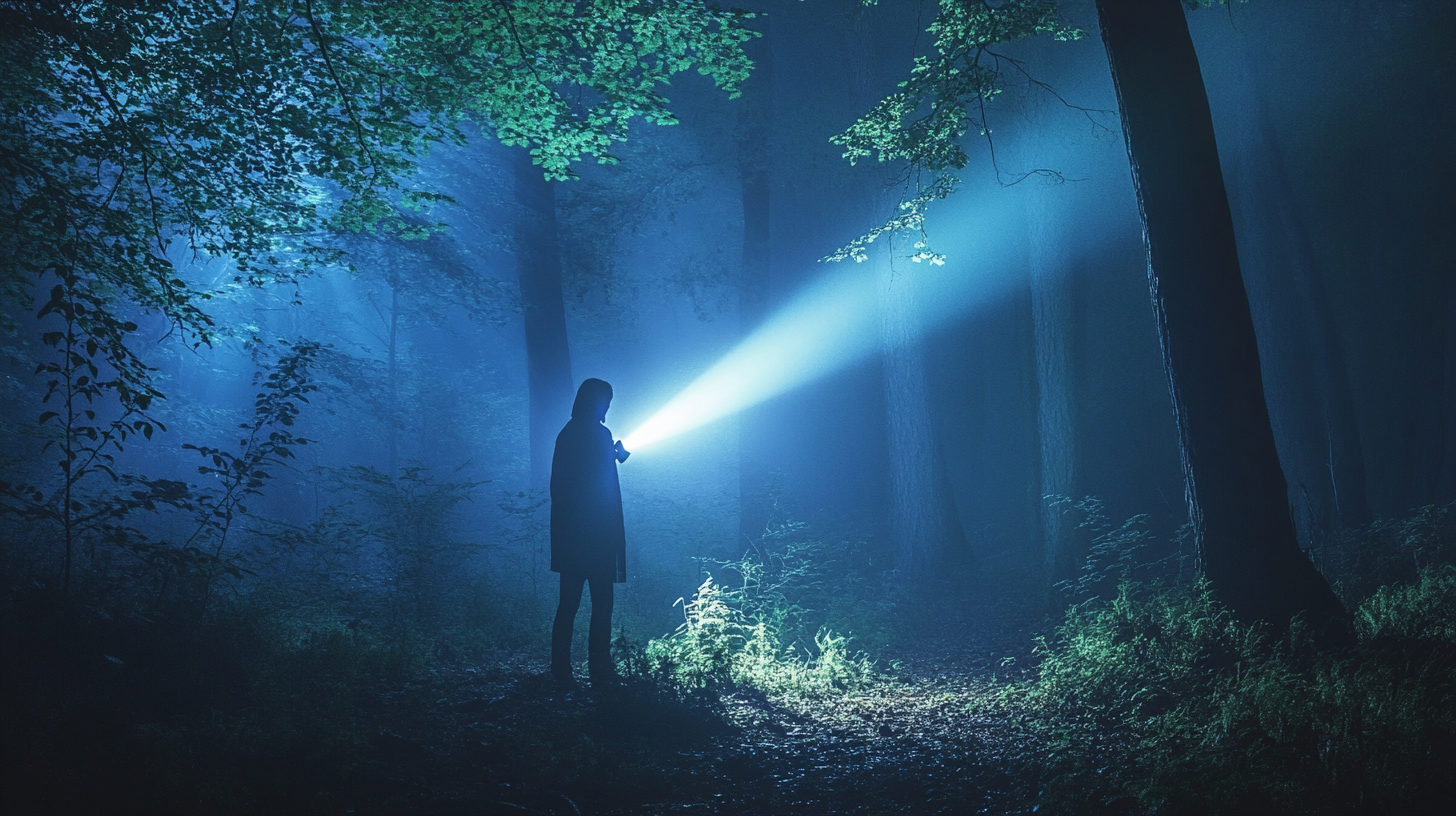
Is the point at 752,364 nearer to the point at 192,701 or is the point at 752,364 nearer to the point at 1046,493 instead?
the point at 1046,493

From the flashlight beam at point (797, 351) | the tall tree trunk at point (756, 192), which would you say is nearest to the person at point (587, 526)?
the tall tree trunk at point (756, 192)

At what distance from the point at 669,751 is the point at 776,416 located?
12612mm

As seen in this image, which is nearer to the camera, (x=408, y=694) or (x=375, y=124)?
(x=408, y=694)

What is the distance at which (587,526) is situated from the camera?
530cm

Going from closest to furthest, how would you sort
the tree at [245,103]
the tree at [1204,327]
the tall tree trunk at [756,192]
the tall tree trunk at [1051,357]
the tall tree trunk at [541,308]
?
the tree at [1204,327] < the tree at [245,103] < the tall tree trunk at [1051,357] < the tall tree trunk at [541,308] < the tall tree trunk at [756,192]

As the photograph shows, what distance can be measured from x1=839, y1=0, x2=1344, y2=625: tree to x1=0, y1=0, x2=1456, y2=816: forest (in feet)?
0.09

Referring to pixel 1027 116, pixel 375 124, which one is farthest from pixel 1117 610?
pixel 1027 116

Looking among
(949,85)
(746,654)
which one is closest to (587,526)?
(746,654)

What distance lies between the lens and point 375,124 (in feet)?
17.9

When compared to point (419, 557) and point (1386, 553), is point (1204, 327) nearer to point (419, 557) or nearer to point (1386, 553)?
point (1386, 553)

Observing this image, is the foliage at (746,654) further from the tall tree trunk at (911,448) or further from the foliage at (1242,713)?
the tall tree trunk at (911,448)

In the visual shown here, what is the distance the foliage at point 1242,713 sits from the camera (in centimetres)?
267

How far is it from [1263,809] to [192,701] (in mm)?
5338

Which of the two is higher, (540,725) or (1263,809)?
A: (540,725)
